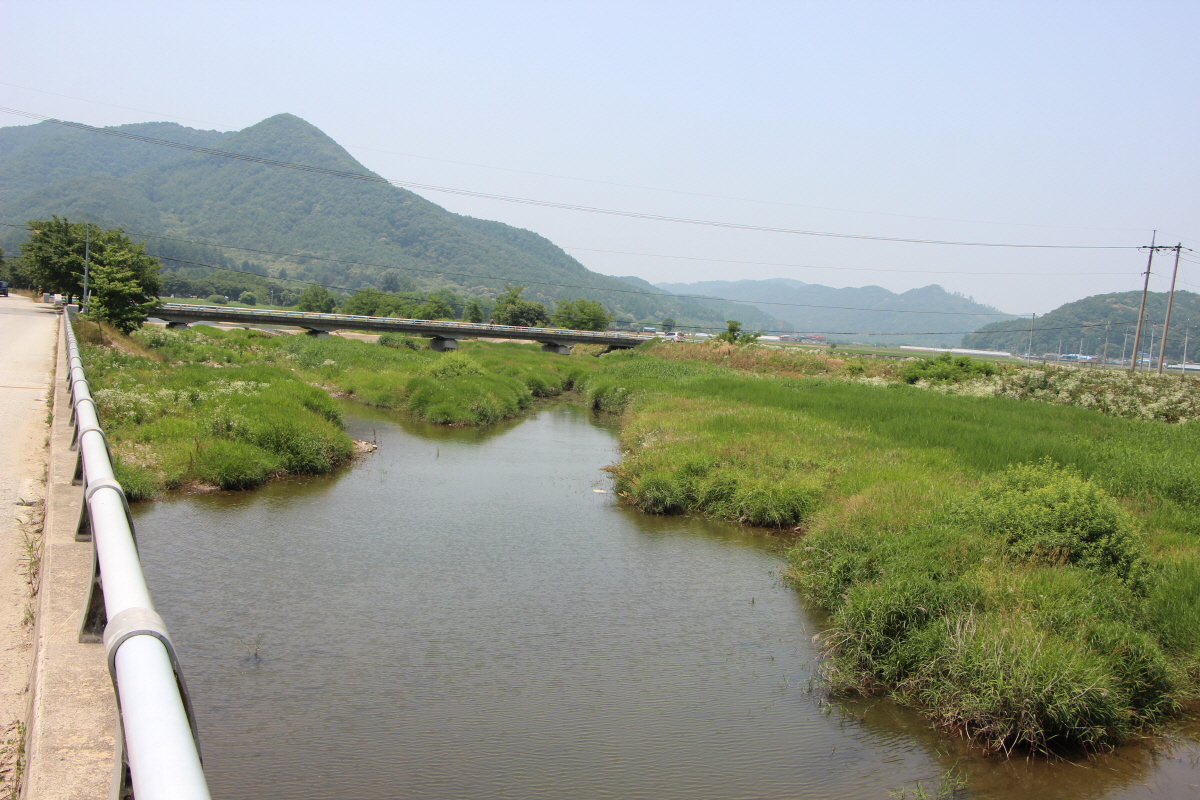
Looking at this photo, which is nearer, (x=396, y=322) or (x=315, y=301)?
(x=396, y=322)

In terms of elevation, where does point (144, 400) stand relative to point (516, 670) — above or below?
above

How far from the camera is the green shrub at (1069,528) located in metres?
10.8

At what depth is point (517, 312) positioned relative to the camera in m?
111

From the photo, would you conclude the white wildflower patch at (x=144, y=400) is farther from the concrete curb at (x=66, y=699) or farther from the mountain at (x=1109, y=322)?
the mountain at (x=1109, y=322)

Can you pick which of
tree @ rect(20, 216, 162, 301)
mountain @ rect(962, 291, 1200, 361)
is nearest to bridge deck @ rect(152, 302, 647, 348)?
tree @ rect(20, 216, 162, 301)

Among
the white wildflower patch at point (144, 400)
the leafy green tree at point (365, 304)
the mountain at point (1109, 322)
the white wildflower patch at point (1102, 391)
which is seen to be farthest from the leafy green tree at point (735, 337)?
the mountain at point (1109, 322)

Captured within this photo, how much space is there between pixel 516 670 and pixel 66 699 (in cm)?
602

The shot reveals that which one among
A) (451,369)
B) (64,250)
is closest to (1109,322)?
(451,369)

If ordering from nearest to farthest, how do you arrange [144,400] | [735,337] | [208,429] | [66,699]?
[66,699]
[208,429]
[144,400]
[735,337]

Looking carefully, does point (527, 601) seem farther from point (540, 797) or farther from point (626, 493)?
point (626, 493)

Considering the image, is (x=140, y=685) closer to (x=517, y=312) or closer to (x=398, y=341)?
(x=398, y=341)

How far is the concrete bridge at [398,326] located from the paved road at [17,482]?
4556 centimetres

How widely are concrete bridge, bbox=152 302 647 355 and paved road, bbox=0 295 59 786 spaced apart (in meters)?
45.6

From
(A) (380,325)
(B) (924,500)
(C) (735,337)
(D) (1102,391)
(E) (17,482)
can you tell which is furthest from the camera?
(A) (380,325)
